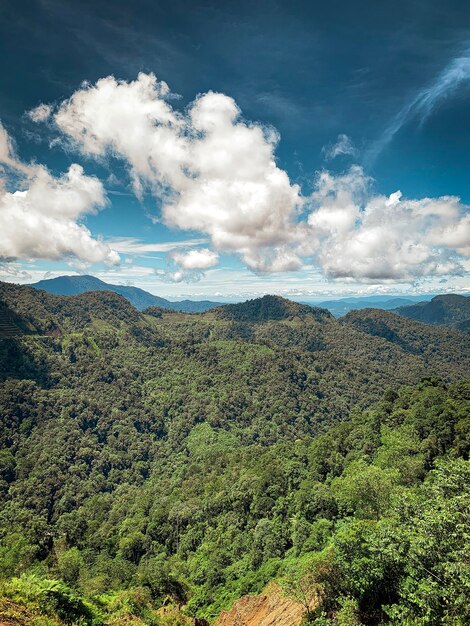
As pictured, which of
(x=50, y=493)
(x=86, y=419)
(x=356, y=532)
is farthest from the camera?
(x=86, y=419)

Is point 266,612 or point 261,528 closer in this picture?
point 266,612

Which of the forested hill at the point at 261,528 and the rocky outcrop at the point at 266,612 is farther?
the rocky outcrop at the point at 266,612

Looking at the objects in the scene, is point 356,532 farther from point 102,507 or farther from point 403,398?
point 102,507

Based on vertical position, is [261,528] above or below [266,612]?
below

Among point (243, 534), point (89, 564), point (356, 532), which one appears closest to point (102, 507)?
point (89, 564)

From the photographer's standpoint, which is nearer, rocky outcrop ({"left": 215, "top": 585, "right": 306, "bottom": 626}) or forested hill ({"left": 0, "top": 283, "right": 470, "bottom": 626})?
forested hill ({"left": 0, "top": 283, "right": 470, "bottom": 626})

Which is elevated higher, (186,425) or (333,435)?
(333,435)

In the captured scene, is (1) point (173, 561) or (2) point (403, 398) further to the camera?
(2) point (403, 398)

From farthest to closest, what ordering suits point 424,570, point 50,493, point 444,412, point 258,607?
point 50,493 → point 444,412 → point 258,607 → point 424,570
